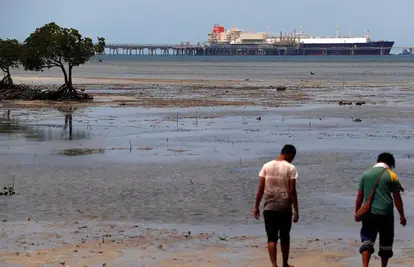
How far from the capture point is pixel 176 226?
49.0 ft

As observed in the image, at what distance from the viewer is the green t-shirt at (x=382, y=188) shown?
35.0 ft

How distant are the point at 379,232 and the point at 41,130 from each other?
24.4m

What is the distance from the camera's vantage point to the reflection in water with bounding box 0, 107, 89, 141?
31.2 metres

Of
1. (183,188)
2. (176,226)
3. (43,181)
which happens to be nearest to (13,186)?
(43,181)

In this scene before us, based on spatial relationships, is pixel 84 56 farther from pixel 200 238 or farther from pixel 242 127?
pixel 200 238

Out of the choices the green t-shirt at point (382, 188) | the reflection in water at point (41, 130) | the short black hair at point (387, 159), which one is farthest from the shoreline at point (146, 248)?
the reflection in water at point (41, 130)

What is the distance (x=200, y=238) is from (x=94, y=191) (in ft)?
18.5

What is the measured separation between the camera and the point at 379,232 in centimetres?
1089

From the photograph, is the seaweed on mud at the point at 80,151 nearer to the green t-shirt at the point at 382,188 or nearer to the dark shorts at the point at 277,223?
the dark shorts at the point at 277,223

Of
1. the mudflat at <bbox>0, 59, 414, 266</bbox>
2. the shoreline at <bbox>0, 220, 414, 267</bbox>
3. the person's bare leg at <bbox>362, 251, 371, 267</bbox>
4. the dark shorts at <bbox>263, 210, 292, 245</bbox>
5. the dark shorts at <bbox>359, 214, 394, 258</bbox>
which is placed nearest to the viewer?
the dark shorts at <bbox>359, 214, 394, 258</bbox>

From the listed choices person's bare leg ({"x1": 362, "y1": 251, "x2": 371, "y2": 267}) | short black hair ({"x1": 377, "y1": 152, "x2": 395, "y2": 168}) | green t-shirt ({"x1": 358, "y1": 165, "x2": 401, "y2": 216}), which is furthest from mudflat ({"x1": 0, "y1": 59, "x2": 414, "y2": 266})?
short black hair ({"x1": 377, "y1": 152, "x2": 395, "y2": 168})

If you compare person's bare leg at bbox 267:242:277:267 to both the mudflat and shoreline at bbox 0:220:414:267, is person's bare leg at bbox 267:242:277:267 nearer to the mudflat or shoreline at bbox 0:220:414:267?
shoreline at bbox 0:220:414:267

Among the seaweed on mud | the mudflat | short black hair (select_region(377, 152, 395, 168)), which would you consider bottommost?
the seaweed on mud

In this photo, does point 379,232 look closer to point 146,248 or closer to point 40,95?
point 146,248
